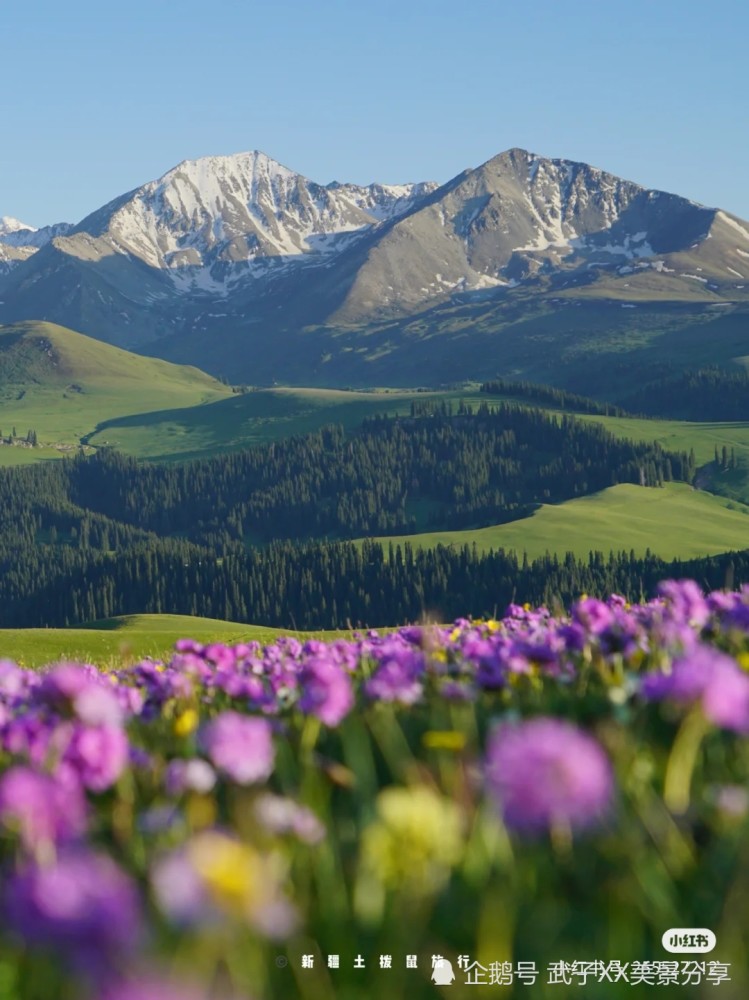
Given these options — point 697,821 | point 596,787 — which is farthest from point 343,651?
point 596,787

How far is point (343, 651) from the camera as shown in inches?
487

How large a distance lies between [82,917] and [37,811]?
6.01 feet

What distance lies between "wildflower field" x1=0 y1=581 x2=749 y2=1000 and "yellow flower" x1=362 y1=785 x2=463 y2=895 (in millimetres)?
11

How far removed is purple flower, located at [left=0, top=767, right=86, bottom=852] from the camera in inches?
200

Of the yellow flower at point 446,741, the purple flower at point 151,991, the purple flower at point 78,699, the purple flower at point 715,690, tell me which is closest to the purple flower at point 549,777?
the purple flower at point 151,991

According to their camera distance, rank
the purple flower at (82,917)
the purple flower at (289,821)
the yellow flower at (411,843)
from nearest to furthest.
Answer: the purple flower at (82,917) < the yellow flower at (411,843) < the purple flower at (289,821)

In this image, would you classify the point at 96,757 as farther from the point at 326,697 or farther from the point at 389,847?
the point at 389,847

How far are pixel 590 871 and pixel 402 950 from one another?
1.31m

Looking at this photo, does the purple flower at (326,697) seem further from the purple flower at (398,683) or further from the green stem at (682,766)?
the green stem at (682,766)

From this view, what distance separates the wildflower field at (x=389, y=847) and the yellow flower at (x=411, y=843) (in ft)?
0.04

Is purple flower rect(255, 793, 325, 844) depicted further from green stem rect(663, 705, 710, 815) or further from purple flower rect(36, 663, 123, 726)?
purple flower rect(36, 663, 123, 726)

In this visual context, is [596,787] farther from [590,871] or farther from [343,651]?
[343,651]

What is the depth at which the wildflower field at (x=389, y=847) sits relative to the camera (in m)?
3.62

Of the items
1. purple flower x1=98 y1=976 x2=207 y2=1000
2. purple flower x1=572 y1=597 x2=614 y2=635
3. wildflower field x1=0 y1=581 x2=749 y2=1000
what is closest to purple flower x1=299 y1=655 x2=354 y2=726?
wildflower field x1=0 y1=581 x2=749 y2=1000
